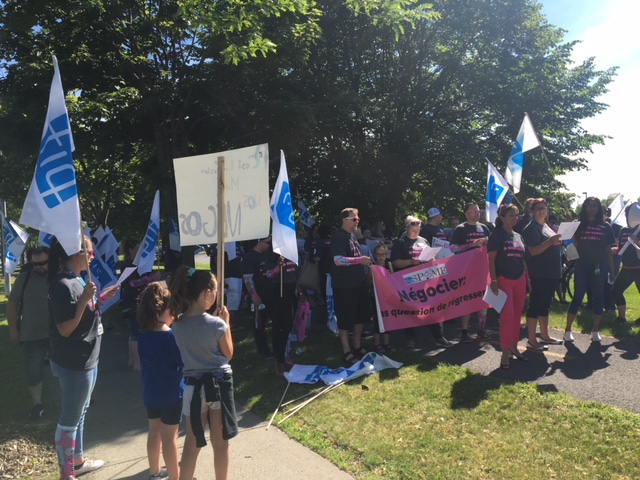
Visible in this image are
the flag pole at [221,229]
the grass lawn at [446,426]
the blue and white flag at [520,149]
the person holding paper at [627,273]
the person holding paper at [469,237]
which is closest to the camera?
the flag pole at [221,229]

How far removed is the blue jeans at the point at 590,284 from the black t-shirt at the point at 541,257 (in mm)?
814

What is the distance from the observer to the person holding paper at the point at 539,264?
6336 mm

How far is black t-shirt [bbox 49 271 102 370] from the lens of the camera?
11.2ft

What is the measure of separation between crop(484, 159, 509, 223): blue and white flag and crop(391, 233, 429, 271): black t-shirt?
1.03 metres

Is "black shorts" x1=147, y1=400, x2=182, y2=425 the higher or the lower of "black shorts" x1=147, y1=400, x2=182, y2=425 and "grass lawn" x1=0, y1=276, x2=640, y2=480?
the higher

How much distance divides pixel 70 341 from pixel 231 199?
1.60m

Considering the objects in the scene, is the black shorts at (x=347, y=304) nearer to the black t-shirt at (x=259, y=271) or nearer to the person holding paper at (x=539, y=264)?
the black t-shirt at (x=259, y=271)

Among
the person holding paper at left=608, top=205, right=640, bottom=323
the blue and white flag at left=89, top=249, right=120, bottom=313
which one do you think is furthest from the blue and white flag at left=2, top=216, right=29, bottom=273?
the person holding paper at left=608, top=205, right=640, bottom=323

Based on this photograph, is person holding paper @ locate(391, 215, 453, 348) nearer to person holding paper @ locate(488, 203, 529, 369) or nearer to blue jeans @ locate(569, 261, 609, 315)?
person holding paper @ locate(488, 203, 529, 369)

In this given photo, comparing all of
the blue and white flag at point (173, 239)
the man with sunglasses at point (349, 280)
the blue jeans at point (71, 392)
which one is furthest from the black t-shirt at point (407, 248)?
the blue and white flag at point (173, 239)

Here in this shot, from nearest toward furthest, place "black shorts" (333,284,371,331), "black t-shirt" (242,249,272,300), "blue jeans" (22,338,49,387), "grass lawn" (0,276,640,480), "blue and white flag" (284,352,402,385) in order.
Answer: "grass lawn" (0,276,640,480) < "blue jeans" (22,338,49,387) < "blue and white flag" (284,352,402,385) < "black t-shirt" (242,249,272,300) < "black shorts" (333,284,371,331)

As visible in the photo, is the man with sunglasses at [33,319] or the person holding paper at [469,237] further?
the person holding paper at [469,237]

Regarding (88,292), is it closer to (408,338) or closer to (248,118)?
(408,338)

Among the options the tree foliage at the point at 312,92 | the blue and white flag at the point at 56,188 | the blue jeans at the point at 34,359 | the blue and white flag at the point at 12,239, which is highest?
the tree foliage at the point at 312,92
